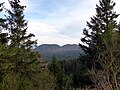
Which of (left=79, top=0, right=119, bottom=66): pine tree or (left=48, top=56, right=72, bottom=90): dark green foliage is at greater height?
(left=79, top=0, right=119, bottom=66): pine tree

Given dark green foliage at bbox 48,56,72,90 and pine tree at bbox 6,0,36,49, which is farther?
dark green foliage at bbox 48,56,72,90

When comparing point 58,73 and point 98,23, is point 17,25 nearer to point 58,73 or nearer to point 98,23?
point 98,23

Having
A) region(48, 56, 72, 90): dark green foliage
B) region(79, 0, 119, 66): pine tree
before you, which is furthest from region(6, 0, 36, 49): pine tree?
region(48, 56, 72, 90): dark green foliage

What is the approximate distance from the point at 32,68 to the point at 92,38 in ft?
20.4

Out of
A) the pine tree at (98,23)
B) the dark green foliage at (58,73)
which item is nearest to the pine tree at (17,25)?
the pine tree at (98,23)

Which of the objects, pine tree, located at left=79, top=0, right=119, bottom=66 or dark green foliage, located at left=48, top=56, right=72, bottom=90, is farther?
dark green foliage, located at left=48, top=56, right=72, bottom=90

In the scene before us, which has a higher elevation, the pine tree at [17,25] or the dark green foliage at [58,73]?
the pine tree at [17,25]

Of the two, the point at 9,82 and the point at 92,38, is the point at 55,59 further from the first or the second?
the point at 9,82

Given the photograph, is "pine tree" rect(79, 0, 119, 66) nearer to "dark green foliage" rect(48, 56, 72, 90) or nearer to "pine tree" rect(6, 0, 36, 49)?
"pine tree" rect(6, 0, 36, 49)

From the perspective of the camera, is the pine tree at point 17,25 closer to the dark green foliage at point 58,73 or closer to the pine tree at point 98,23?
the pine tree at point 98,23

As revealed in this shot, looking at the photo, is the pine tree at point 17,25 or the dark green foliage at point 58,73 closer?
the pine tree at point 17,25

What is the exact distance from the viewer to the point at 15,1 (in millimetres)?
29859

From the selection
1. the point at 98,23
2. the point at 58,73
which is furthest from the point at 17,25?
the point at 58,73

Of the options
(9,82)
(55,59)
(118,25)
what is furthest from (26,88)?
(55,59)
